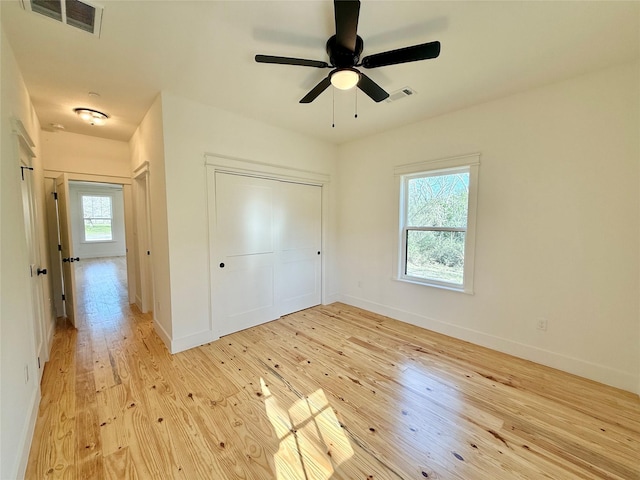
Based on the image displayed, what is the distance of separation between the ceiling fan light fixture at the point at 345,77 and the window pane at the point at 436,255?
2282mm

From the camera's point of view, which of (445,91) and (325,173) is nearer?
(445,91)

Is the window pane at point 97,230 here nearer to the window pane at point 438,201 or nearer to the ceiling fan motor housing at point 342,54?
the window pane at point 438,201

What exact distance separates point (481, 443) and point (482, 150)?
2803mm

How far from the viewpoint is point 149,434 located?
1775mm

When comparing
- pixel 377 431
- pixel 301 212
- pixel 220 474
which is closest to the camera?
pixel 220 474

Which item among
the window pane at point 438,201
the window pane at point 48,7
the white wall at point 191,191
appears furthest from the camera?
the window pane at point 438,201

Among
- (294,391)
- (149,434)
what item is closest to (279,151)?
(294,391)

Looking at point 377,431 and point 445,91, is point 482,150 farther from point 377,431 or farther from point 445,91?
point 377,431

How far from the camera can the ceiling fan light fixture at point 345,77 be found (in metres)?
1.85

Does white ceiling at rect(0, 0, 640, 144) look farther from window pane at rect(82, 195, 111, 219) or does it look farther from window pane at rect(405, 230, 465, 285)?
window pane at rect(82, 195, 111, 219)

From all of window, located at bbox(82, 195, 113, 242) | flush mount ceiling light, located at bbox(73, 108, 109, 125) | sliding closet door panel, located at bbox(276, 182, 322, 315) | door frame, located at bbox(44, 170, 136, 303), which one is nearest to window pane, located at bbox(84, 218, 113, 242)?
window, located at bbox(82, 195, 113, 242)

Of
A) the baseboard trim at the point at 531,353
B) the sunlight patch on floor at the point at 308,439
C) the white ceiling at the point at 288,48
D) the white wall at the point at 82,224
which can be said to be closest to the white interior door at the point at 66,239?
the white ceiling at the point at 288,48

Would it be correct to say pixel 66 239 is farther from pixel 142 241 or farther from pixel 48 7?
pixel 48 7

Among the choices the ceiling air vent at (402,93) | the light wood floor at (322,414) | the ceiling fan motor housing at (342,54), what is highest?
the ceiling air vent at (402,93)
